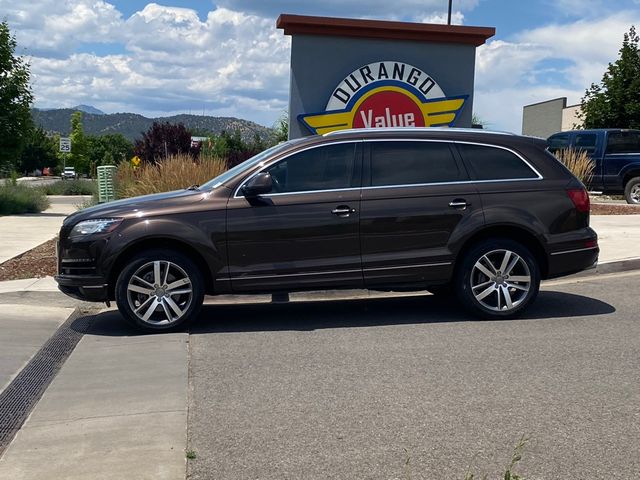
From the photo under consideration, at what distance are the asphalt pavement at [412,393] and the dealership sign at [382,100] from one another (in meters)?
4.68

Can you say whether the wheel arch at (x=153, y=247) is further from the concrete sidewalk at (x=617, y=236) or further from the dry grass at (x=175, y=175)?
the dry grass at (x=175, y=175)

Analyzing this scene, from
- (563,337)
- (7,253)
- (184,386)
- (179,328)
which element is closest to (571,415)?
(563,337)

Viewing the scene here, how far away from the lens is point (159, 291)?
723cm

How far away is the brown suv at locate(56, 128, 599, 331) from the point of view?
7.23 metres

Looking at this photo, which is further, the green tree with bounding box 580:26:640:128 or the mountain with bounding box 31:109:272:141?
the mountain with bounding box 31:109:272:141

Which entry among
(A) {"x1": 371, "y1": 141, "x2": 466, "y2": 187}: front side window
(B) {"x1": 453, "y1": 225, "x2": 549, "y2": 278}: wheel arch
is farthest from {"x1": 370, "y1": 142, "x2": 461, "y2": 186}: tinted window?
(B) {"x1": 453, "y1": 225, "x2": 549, "y2": 278}: wheel arch

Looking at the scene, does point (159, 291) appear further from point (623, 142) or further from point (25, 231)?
point (623, 142)

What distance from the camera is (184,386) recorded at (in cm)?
561

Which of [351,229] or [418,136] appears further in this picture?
[418,136]

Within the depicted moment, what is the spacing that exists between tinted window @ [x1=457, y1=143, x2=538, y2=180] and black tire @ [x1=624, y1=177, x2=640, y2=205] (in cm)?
1317

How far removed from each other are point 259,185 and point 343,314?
5.93 feet

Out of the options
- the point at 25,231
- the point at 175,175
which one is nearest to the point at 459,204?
the point at 175,175

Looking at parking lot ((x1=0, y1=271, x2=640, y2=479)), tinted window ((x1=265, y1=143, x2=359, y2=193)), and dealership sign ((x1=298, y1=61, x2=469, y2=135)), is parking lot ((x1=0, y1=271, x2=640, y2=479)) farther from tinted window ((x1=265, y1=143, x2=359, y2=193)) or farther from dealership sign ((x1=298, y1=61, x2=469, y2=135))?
dealership sign ((x1=298, y1=61, x2=469, y2=135))

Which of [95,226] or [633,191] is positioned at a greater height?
[95,226]
